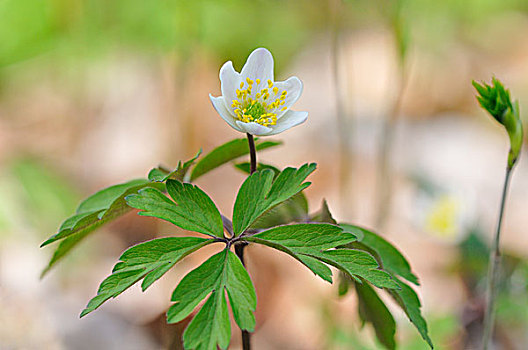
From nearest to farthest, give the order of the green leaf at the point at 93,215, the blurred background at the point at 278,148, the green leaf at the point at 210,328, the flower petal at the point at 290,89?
the green leaf at the point at 210,328
the green leaf at the point at 93,215
the flower petal at the point at 290,89
the blurred background at the point at 278,148

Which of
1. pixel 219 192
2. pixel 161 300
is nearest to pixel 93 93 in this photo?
pixel 219 192

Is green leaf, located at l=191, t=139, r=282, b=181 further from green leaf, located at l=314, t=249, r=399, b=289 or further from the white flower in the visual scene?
green leaf, located at l=314, t=249, r=399, b=289

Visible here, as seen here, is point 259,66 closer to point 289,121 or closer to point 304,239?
point 289,121

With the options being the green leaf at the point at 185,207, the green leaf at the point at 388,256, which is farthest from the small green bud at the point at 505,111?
the green leaf at the point at 185,207

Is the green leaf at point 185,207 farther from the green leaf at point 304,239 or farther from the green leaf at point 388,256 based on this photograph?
the green leaf at point 388,256

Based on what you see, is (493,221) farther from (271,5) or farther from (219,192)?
(271,5)
